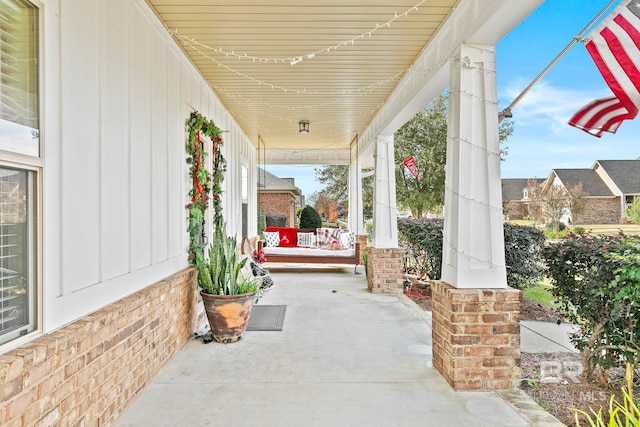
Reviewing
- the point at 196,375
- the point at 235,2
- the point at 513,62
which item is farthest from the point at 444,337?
the point at 513,62

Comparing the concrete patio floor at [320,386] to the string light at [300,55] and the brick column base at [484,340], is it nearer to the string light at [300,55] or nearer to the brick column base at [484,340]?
the brick column base at [484,340]

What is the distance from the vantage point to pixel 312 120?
7074 millimetres

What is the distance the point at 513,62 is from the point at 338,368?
346 inches

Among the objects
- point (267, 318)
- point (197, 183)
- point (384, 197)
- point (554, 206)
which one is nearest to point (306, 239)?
point (384, 197)

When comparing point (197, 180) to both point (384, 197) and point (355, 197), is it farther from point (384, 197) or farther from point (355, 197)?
point (355, 197)

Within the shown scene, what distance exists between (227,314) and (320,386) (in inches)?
54.1

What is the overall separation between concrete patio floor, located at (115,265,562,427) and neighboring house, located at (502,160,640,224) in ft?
51.6

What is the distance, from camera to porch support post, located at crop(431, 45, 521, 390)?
2.94 metres

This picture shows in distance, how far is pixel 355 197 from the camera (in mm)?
10508

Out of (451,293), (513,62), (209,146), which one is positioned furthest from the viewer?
(513,62)

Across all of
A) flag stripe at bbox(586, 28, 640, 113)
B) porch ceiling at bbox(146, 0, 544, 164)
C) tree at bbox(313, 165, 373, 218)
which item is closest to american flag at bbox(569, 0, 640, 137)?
flag stripe at bbox(586, 28, 640, 113)

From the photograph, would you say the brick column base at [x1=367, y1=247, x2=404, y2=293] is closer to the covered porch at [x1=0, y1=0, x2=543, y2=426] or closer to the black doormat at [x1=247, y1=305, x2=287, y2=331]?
the covered porch at [x1=0, y1=0, x2=543, y2=426]

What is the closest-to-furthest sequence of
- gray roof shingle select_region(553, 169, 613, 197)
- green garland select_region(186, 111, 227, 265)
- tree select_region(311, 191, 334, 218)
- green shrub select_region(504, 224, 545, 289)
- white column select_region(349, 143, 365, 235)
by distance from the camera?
green garland select_region(186, 111, 227, 265), green shrub select_region(504, 224, 545, 289), white column select_region(349, 143, 365, 235), gray roof shingle select_region(553, 169, 613, 197), tree select_region(311, 191, 334, 218)

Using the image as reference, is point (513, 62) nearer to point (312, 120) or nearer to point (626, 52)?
point (312, 120)
